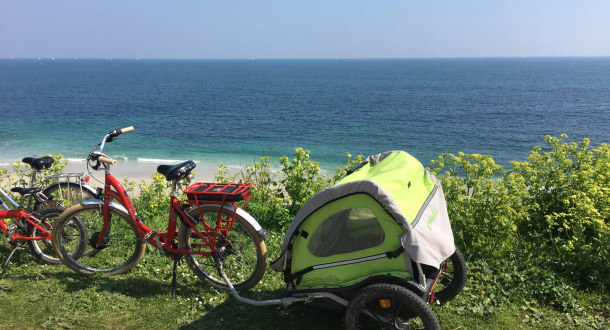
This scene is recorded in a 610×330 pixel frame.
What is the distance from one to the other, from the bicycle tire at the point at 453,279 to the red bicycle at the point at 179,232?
2.09 metres

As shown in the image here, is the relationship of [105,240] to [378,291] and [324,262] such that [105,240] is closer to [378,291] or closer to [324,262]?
[324,262]

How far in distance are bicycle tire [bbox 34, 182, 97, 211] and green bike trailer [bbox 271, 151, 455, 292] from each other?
320cm

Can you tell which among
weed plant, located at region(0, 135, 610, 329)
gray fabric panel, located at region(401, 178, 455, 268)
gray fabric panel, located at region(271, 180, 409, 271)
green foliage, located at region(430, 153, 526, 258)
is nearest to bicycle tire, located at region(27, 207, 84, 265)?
weed plant, located at region(0, 135, 610, 329)

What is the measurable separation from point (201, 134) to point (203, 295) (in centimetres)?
3362

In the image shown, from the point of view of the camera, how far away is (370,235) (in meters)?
4.10

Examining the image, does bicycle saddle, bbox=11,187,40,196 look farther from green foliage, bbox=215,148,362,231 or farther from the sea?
the sea

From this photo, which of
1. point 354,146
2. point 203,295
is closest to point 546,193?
point 203,295

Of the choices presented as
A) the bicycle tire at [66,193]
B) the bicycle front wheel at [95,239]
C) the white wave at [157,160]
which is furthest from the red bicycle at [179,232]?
the white wave at [157,160]

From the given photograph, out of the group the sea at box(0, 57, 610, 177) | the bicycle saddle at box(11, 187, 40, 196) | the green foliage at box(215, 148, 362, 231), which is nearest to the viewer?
the bicycle saddle at box(11, 187, 40, 196)

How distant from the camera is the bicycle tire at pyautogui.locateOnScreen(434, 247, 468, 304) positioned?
16.1 ft

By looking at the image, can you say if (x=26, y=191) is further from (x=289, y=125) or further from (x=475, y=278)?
(x=289, y=125)

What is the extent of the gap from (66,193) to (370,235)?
183 inches

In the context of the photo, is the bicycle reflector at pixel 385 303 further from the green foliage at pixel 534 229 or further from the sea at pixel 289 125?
the sea at pixel 289 125

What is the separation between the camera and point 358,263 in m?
4.15
